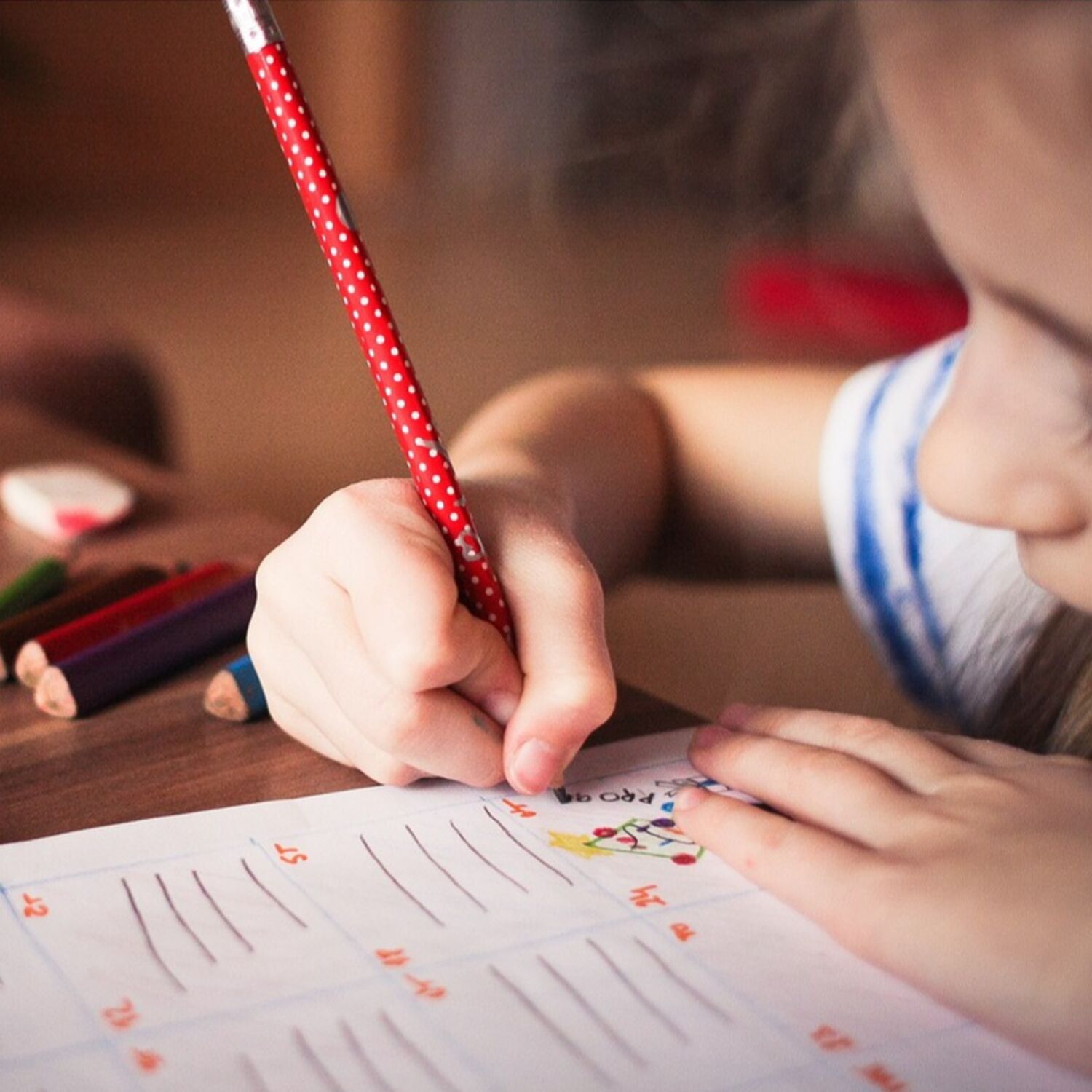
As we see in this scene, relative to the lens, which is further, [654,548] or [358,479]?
[654,548]

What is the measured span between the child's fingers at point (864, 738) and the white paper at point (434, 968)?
0.17 ft

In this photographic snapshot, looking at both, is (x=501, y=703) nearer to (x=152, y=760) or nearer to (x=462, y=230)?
(x=152, y=760)

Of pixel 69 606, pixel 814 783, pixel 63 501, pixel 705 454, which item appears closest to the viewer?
pixel 814 783

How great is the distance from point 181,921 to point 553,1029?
0.30 feet

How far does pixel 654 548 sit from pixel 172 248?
9.10 feet

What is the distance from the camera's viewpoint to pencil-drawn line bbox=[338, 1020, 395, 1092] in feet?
0.79

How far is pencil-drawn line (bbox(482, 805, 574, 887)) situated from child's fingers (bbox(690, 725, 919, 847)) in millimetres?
65

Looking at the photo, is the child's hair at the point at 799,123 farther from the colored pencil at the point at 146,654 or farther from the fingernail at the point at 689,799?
the colored pencil at the point at 146,654

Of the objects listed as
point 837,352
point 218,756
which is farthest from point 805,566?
point 218,756

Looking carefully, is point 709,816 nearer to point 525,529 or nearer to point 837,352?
point 525,529

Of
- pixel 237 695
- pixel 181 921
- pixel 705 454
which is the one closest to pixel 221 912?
pixel 181 921

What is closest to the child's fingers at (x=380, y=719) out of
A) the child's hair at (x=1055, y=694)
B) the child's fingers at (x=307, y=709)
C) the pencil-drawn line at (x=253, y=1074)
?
the child's fingers at (x=307, y=709)

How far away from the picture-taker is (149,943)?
0.94 ft

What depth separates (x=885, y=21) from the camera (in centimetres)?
34
